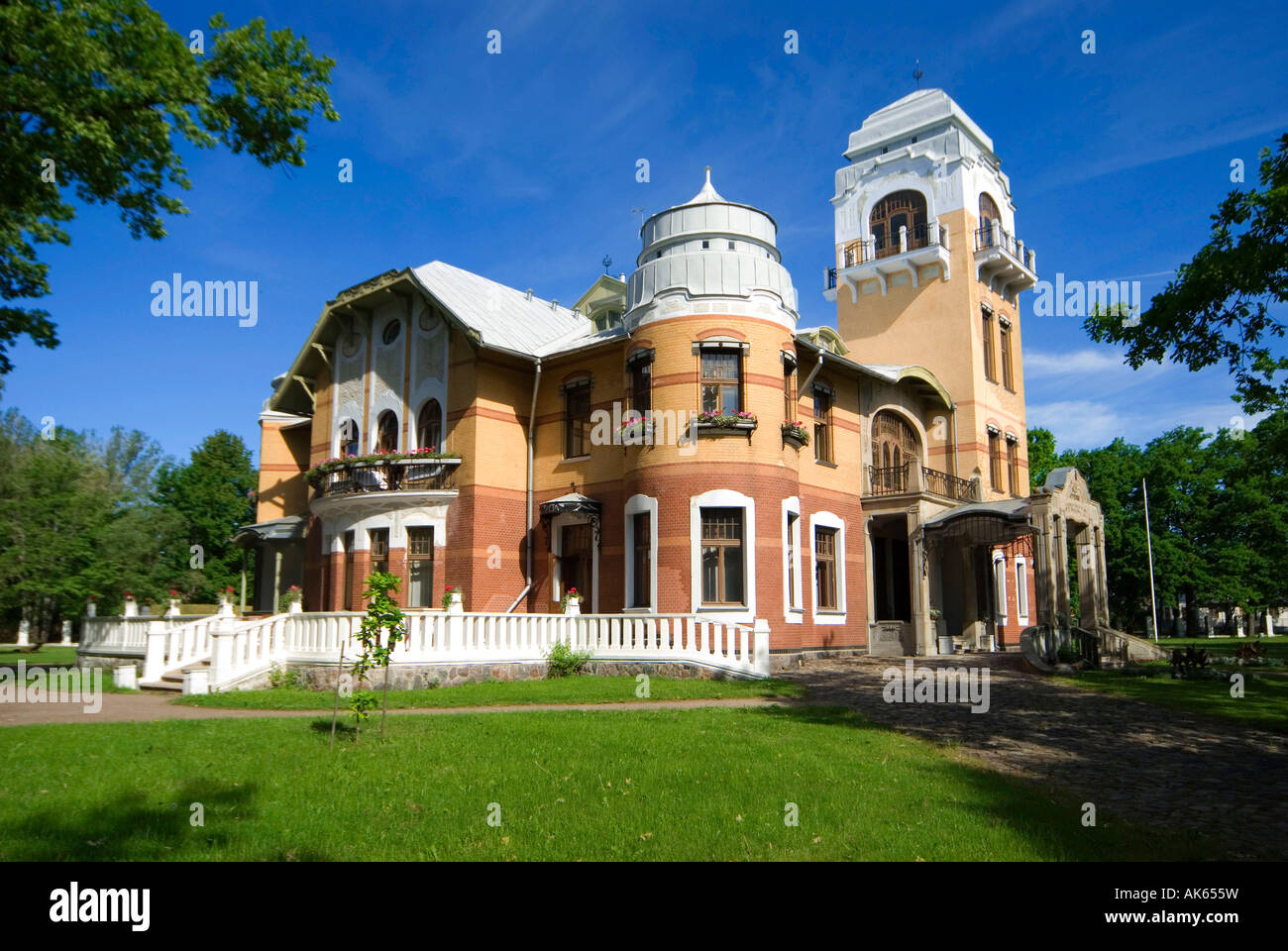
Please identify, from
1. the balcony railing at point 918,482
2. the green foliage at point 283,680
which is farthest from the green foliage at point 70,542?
the balcony railing at point 918,482

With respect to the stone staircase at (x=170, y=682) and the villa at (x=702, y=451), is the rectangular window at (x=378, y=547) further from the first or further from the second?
the stone staircase at (x=170, y=682)

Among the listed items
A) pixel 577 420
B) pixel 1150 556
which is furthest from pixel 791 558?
pixel 1150 556

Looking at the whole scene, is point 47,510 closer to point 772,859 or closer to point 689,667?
point 689,667

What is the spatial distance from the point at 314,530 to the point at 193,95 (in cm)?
1566

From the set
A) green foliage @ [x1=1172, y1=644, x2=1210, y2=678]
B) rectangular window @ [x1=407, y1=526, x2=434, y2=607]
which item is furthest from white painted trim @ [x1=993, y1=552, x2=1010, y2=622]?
rectangular window @ [x1=407, y1=526, x2=434, y2=607]

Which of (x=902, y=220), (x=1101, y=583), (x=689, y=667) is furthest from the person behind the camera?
(x=902, y=220)

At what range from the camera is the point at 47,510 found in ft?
66.1

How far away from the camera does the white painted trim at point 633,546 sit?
18609 mm

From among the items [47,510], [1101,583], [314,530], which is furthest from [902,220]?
[47,510]

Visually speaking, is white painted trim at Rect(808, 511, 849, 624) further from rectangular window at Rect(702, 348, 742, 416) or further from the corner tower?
the corner tower

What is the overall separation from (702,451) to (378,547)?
8.91 meters

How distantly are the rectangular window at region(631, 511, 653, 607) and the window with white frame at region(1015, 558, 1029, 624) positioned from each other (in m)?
14.9

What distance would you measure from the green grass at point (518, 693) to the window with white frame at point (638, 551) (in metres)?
3.64

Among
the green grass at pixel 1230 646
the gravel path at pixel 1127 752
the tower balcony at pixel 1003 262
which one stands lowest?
the green grass at pixel 1230 646
